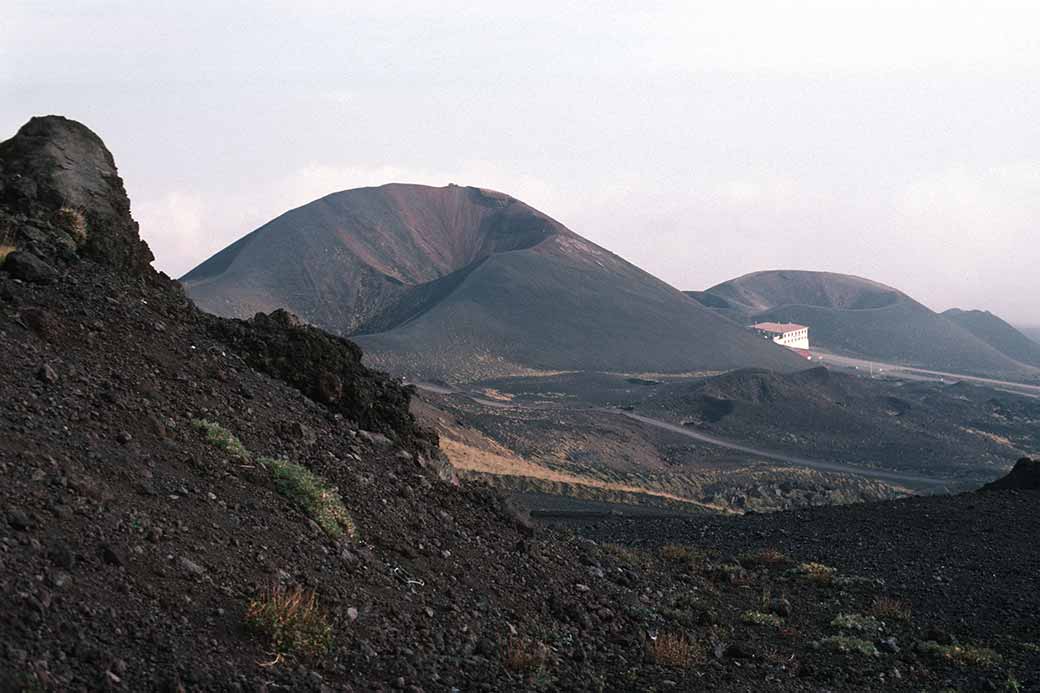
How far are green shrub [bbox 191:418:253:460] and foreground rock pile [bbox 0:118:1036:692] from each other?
0.02 m

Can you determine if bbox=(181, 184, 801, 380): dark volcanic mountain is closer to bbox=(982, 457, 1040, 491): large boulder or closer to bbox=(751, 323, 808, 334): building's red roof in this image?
bbox=(751, 323, 808, 334): building's red roof

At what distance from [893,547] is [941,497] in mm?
4878

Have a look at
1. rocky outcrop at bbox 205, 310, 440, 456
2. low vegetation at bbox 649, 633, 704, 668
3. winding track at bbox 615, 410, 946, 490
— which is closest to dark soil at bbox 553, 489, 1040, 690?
low vegetation at bbox 649, 633, 704, 668

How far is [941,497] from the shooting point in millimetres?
20922

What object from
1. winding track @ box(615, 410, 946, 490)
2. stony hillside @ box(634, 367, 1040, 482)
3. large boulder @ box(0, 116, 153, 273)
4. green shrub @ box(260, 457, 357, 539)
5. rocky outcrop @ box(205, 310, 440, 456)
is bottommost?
winding track @ box(615, 410, 946, 490)

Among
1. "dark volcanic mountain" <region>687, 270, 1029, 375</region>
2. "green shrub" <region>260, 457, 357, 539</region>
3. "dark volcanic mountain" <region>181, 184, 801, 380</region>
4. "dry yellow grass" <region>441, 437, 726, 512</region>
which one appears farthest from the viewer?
"dark volcanic mountain" <region>687, 270, 1029, 375</region>

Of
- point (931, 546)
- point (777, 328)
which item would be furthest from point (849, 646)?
point (777, 328)

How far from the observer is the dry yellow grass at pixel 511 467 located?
39.8 m

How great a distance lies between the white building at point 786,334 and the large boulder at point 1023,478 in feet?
409

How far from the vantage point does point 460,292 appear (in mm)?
120500

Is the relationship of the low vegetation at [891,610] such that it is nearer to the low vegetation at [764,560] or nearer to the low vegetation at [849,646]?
the low vegetation at [849,646]

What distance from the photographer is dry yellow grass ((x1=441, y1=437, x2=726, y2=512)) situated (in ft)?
130

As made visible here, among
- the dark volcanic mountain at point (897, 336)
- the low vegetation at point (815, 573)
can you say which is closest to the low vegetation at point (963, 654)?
the low vegetation at point (815, 573)

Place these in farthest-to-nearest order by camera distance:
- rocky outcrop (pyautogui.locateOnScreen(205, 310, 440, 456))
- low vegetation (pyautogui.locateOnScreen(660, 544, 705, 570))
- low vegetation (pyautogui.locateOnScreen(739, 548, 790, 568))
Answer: low vegetation (pyautogui.locateOnScreen(739, 548, 790, 568)), low vegetation (pyautogui.locateOnScreen(660, 544, 705, 570)), rocky outcrop (pyautogui.locateOnScreen(205, 310, 440, 456))
